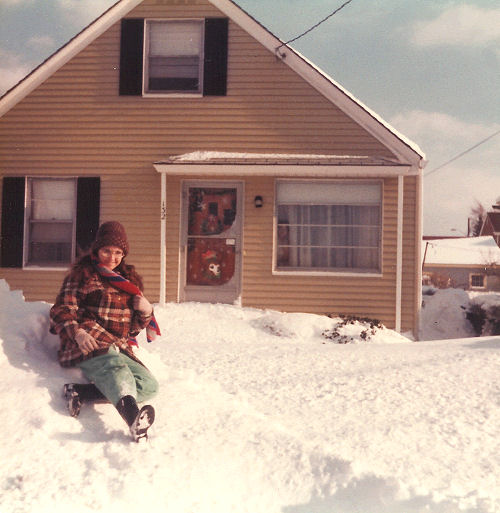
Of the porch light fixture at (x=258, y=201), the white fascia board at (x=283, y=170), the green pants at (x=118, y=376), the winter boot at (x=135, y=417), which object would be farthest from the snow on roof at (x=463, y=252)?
the winter boot at (x=135, y=417)

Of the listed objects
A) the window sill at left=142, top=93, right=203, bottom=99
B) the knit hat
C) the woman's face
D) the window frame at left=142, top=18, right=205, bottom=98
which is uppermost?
the window frame at left=142, top=18, right=205, bottom=98

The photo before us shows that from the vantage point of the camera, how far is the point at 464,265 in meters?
31.8

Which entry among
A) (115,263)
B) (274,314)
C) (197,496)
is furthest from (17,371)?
(274,314)

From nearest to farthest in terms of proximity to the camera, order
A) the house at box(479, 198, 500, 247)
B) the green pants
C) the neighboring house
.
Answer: the green pants, the neighboring house, the house at box(479, 198, 500, 247)

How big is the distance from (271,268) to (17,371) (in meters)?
6.01

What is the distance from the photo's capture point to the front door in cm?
926

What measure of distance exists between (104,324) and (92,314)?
0.36 ft

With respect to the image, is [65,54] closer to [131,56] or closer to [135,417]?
[131,56]

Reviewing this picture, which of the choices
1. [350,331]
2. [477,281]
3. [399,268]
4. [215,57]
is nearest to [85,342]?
[350,331]

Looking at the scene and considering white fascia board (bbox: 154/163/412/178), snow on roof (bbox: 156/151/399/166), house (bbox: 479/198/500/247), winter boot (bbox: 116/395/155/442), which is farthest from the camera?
house (bbox: 479/198/500/247)

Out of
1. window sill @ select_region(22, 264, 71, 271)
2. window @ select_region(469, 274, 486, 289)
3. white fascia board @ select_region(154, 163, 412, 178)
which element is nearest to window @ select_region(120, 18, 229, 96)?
white fascia board @ select_region(154, 163, 412, 178)

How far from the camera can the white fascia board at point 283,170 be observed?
333 inches

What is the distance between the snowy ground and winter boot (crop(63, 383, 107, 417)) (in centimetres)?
8

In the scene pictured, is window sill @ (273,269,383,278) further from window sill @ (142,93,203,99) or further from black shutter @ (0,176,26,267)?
black shutter @ (0,176,26,267)
